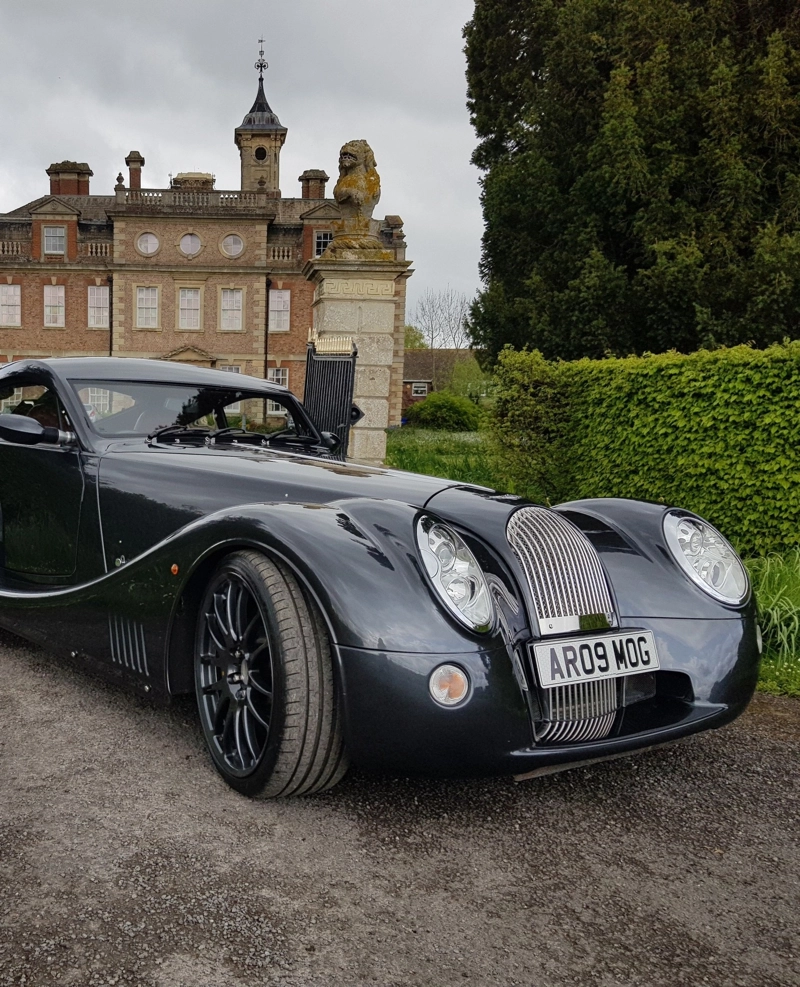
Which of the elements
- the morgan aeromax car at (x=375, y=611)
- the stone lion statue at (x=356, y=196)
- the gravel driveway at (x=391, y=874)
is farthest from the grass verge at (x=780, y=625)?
the stone lion statue at (x=356, y=196)

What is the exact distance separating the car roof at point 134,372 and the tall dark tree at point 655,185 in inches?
435

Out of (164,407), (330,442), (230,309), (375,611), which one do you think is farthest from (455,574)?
(230,309)

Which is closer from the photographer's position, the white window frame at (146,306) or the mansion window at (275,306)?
the white window frame at (146,306)

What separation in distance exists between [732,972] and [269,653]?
1.38 metres

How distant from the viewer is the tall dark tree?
13.9 metres

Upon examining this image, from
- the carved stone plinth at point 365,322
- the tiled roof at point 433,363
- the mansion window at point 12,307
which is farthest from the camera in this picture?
the tiled roof at point 433,363

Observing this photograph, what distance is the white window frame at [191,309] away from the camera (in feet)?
128

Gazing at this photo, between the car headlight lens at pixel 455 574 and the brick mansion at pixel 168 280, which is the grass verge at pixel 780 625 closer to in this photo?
the car headlight lens at pixel 455 574

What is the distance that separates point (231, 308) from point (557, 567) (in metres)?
38.2

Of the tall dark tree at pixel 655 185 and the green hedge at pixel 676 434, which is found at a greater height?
the tall dark tree at pixel 655 185

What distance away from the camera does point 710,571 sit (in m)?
3.10

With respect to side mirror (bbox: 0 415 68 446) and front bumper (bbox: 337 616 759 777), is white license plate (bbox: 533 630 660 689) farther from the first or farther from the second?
side mirror (bbox: 0 415 68 446)

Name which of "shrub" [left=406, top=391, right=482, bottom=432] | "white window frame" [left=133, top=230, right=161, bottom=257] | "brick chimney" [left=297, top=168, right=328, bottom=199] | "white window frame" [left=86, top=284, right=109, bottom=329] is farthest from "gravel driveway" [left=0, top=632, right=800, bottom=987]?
"brick chimney" [left=297, top=168, right=328, bottom=199]

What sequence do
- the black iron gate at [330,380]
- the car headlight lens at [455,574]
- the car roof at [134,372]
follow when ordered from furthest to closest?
the black iron gate at [330,380] → the car roof at [134,372] → the car headlight lens at [455,574]
